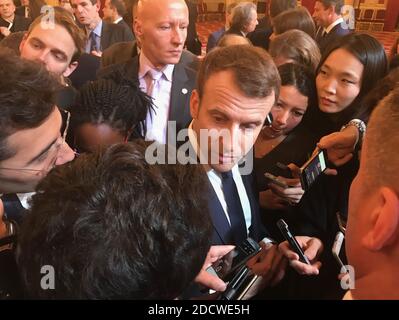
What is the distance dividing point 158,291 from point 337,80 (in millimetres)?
1113

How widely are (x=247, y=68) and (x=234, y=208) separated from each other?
418 mm

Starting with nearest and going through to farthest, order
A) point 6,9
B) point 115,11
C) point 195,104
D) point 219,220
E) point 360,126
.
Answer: point 219,220 < point 195,104 < point 360,126 < point 6,9 < point 115,11

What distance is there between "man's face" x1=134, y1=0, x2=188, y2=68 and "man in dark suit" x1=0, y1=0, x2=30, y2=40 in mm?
2174

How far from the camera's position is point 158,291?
0.58 metres

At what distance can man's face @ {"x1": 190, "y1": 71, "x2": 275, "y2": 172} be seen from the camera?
1.04 meters

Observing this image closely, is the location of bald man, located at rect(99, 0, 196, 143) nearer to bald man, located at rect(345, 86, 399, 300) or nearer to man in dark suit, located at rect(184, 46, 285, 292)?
man in dark suit, located at rect(184, 46, 285, 292)

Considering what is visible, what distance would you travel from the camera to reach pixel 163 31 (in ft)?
6.23

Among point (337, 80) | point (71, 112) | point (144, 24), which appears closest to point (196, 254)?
point (71, 112)

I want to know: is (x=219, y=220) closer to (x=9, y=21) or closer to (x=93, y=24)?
(x=93, y=24)

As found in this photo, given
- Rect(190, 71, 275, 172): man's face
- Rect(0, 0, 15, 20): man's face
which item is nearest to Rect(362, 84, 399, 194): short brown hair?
Rect(190, 71, 275, 172): man's face

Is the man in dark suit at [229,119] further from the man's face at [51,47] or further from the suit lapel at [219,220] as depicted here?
the man's face at [51,47]

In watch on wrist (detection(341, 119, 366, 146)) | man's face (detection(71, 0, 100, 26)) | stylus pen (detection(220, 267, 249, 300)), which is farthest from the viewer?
man's face (detection(71, 0, 100, 26))

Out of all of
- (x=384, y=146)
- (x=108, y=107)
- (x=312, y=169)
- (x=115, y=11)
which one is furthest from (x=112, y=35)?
(x=384, y=146)

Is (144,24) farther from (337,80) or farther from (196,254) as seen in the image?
(196,254)
